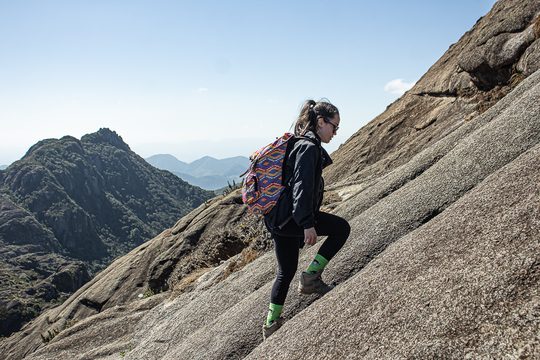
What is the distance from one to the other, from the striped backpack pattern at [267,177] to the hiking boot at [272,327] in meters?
2.66

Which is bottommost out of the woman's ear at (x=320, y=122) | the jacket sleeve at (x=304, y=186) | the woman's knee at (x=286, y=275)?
the woman's knee at (x=286, y=275)

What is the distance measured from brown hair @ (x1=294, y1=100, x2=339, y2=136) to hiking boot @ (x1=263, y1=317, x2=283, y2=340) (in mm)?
4062

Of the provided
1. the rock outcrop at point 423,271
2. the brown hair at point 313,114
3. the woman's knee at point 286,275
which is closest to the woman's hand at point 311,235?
the woman's knee at point 286,275

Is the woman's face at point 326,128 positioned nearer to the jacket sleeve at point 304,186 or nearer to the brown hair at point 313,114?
the brown hair at point 313,114

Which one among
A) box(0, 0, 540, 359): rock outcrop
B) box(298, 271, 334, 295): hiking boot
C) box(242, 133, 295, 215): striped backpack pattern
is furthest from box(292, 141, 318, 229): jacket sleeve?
box(298, 271, 334, 295): hiking boot

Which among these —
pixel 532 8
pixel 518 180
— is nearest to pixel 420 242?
pixel 518 180

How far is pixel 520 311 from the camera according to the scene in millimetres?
5164

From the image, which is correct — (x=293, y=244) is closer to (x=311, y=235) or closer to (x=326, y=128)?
(x=311, y=235)

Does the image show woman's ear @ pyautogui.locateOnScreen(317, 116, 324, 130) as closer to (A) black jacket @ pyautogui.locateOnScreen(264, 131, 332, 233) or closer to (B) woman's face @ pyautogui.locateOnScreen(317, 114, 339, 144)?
(B) woman's face @ pyautogui.locateOnScreen(317, 114, 339, 144)

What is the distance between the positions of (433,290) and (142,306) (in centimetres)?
1740

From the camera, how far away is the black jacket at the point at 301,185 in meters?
7.05

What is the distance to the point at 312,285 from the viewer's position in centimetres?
907

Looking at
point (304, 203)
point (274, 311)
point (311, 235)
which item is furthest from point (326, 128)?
point (274, 311)

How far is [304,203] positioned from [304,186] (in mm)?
289
